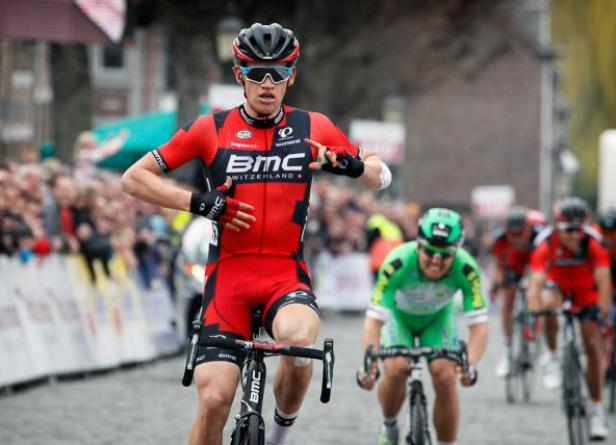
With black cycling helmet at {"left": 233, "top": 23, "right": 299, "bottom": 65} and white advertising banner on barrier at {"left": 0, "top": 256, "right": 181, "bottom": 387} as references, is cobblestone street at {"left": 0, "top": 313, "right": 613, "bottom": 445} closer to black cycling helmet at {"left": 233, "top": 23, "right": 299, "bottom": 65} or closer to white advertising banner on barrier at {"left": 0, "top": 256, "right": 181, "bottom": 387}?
white advertising banner on barrier at {"left": 0, "top": 256, "right": 181, "bottom": 387}

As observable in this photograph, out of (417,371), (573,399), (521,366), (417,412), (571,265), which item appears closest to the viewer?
(417,412)

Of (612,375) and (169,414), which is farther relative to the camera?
(612,375)

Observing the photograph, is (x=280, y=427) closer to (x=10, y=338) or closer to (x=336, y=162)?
(x=336, y=162)

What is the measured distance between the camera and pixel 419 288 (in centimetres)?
1068

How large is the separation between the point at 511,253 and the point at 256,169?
11.2 meters

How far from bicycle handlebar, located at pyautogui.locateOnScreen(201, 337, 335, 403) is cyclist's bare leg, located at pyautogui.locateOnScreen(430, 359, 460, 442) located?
2.75 meters

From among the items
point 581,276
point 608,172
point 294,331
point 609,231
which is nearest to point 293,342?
point 294,331

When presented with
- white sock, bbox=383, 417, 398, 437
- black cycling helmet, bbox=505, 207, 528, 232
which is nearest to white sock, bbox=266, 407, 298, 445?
white sock, bbox=383, 417, 398, 437

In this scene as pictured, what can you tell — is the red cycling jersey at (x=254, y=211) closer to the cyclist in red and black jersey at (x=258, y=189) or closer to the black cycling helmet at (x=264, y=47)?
the cyclist in red and black jersey at (x=258, y=189)

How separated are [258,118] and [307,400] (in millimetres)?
8118

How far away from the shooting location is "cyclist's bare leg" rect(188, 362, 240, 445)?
7598 mm

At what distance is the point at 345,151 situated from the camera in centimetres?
812

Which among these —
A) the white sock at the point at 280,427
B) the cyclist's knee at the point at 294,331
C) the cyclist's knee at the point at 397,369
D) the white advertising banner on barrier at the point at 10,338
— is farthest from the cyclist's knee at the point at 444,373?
the white advertising banner on barrier at the point at 10,338

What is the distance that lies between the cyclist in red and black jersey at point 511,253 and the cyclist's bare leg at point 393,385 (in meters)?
7.57
